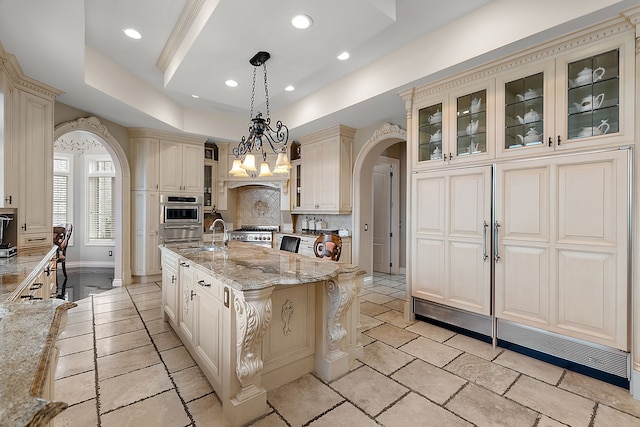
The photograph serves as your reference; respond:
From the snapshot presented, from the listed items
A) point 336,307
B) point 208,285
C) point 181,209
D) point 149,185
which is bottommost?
point 336,307

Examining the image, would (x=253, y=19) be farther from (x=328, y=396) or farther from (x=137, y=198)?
(x=137, y=198)

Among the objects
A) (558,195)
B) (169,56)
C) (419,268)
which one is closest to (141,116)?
(169,56)

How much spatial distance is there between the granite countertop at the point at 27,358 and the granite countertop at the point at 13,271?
43 centimetres

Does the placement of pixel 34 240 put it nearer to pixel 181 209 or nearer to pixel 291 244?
pixel 181 209

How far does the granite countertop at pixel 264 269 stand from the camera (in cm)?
185

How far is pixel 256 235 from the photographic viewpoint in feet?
20.4

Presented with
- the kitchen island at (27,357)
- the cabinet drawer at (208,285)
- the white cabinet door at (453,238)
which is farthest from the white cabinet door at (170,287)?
the white cabinet door at (453,238)

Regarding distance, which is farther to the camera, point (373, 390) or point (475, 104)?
point (475, 104)

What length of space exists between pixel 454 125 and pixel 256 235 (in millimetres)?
4335

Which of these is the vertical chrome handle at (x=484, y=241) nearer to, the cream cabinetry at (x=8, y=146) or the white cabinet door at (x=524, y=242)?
the white cabinet door at (x=524, y=242)

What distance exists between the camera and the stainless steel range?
6.18m

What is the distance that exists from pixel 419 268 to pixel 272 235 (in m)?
3.41

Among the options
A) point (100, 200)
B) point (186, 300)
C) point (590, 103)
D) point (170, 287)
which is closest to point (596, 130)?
point (590, 103)

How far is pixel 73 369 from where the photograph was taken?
248 cm
